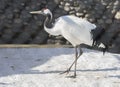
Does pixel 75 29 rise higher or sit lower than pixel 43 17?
higher

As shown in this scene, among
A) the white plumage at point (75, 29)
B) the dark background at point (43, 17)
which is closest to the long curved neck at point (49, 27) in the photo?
the white plumage at point (75, 29)

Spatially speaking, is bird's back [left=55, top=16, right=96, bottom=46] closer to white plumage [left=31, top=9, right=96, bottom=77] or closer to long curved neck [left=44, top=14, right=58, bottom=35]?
white plumage [left=31, top=9, right=96, bottom=77]

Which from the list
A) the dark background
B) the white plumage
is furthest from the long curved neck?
the dark background

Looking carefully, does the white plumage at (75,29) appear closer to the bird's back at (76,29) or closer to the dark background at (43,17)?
the bird's back at (76,29)

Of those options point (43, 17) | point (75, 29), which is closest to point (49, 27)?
point (75, 29)

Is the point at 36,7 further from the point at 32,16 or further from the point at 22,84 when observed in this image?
the point at 22,84

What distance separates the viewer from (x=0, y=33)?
695cm

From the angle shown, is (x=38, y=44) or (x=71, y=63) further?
(x=38, y=44)

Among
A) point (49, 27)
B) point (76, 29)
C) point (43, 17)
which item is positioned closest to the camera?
point (76, 29)

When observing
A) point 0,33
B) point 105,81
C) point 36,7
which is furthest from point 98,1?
point 105,81

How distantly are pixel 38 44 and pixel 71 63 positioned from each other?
1.03 metres

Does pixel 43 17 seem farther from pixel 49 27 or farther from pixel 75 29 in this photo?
pixel 75 29

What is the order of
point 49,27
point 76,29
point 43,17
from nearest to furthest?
1. point 76,29
2. point 49,27
3. point 43,17

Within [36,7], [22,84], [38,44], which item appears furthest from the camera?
[36,7]
